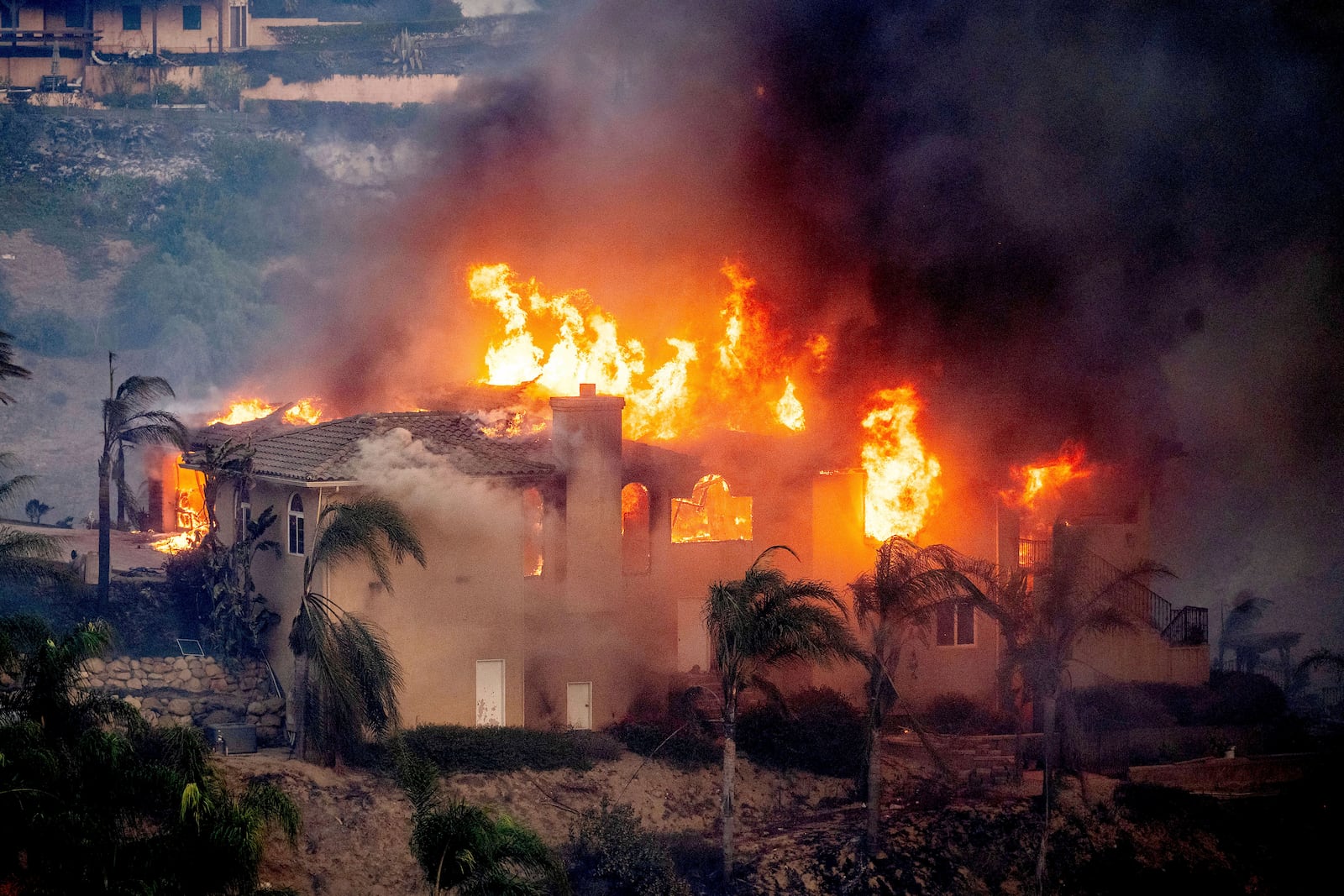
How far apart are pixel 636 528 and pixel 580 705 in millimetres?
4370

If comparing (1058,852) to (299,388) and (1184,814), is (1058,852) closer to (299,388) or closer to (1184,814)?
(1184,814)

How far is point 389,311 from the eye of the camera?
55.6 metres

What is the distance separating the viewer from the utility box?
28828 millimetres

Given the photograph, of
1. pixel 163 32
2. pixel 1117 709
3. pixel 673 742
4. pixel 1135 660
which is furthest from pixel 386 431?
pixel 163 32

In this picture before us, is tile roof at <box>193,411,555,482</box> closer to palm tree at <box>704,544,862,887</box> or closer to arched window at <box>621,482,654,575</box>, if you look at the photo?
arched window at <box>621,482,654,575</box>

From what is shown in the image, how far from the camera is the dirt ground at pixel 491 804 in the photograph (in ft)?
85.0

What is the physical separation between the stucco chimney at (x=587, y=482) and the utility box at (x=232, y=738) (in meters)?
7.23

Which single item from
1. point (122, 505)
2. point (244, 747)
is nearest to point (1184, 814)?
point (244, 747)

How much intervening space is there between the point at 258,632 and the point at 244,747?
3.83 metres

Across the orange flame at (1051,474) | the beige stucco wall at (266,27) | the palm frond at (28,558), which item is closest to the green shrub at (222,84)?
the beige stucco wall at (266,27)

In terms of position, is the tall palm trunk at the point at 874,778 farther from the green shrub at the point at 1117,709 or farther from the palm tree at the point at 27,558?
the palm tree at the point at 27,558

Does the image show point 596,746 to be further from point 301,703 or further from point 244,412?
point 244,412

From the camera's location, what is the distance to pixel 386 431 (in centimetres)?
3198

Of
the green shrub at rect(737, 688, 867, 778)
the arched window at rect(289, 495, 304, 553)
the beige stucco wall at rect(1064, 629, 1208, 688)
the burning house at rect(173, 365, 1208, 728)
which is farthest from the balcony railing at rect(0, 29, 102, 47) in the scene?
the beige stucco wall at rect(1064, 629, 1208, 688)
